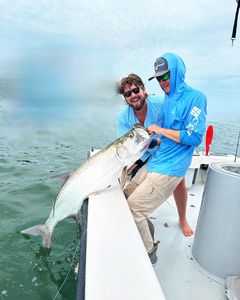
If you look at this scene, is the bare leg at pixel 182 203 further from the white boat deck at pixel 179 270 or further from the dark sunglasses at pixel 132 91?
the dark sunglasses at pixel 132 91

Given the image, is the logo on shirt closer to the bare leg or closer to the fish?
the fish

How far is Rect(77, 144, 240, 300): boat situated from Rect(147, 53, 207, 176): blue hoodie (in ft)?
0.83

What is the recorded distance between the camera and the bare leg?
2938mm

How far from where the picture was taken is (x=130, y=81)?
2721mm

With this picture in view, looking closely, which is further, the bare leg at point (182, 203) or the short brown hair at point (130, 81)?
the bare leg at point (182, 203)

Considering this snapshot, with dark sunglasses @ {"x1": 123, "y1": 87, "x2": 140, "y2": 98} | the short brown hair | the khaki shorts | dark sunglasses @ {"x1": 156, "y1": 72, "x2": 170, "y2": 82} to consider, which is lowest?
the khaki shorts

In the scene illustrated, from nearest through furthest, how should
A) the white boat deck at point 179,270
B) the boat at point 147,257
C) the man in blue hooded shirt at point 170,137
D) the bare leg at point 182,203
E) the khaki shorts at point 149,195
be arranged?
the boat at point 147,257
the white boat deck at point 179,270
the man in blue hooded shirt at point 170,137
the khaki shorts at point 149,195
the bare leg at point 182,203

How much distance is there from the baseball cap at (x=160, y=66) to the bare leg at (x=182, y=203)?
112cm

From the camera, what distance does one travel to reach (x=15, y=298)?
2.50m

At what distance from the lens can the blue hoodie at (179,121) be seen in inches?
89.7

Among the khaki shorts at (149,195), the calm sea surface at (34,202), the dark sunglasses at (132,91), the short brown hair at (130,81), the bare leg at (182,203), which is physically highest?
the short brown hair at (130,81)

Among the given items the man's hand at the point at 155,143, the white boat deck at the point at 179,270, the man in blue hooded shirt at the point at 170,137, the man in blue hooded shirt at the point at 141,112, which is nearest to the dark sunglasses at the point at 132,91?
the man in blue hooded shirt at the point at 141,112

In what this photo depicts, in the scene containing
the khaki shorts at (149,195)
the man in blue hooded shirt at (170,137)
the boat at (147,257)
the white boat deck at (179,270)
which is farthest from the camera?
the khaki shorts at (149,195)

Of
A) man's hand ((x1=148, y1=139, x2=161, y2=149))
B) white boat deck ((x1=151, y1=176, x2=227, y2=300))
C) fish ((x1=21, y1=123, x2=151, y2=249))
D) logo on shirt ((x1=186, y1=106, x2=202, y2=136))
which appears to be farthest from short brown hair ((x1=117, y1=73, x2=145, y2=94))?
white boat deck ((x1=151, y1=176, x2=227, y2=300))
